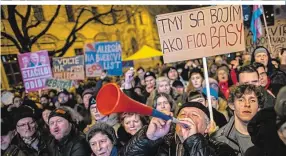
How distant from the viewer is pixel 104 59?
764cm

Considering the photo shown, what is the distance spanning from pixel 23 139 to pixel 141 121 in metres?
1.22

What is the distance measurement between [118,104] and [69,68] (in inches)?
252

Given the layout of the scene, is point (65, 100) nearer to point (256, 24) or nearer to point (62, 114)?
point (62, 114)

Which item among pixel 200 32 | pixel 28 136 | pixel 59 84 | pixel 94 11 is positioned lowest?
pixel 28 136

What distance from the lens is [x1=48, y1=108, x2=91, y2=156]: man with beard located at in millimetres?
2895

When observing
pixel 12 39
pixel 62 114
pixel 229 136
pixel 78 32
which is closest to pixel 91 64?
pixel 12 39

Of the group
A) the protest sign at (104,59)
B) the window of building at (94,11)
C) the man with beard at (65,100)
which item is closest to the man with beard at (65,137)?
the man with beard at (65,100)

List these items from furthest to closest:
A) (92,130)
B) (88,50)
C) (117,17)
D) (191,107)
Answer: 1. (117,17)
2. (88,50)
3. (92,130)
4. (191,107)

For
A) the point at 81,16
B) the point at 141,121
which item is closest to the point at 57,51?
the point at 81,16

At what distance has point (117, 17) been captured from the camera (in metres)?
15.7

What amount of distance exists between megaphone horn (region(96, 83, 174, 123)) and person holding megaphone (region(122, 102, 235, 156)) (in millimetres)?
95

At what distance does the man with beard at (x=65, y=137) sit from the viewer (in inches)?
114

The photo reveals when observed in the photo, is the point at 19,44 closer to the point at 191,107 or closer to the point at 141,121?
A: the point at 141,121

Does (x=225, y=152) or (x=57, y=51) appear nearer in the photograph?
(x=225, y=152)
